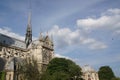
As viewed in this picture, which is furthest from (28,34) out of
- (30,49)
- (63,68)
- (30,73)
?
(30,73)

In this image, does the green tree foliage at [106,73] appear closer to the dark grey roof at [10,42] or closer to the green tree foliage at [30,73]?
the dark grey roof at [10,42]

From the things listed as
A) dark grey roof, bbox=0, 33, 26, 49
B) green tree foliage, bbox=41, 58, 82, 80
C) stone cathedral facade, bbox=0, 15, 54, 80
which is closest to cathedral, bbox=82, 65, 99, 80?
green tree foliage, bbox=41, 58, 82, 80

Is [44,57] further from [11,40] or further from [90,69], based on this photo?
[90,69]

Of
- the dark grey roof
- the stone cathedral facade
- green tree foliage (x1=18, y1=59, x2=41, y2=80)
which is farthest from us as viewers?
the dark grey roof

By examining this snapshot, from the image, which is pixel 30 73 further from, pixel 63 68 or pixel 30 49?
pixel 30 49

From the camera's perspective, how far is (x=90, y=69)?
89.1 m

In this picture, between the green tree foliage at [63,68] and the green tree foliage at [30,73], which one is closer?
the green tree foliage at [30,73]

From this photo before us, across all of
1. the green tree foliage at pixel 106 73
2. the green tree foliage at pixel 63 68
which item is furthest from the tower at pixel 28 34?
the green tree foliage at pixel 106 73

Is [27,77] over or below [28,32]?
below

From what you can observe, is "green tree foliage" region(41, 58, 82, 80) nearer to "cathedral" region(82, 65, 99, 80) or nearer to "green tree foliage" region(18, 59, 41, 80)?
"green tree foliage" region(18, 59, 41, 80)

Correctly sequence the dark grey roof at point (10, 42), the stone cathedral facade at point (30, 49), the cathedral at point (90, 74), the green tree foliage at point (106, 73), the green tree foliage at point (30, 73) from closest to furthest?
the green tree foliage at point (30, 73), the stone cathedral facade at point (30, 49), the dark grey roof at point (10, 42), the cathedral at point (90, 74), the green tree foliage at point (106, 73)

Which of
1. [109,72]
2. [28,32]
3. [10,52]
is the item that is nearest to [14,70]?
[10,52]

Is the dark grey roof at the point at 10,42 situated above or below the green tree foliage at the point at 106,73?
above

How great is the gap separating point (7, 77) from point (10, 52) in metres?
19.8
